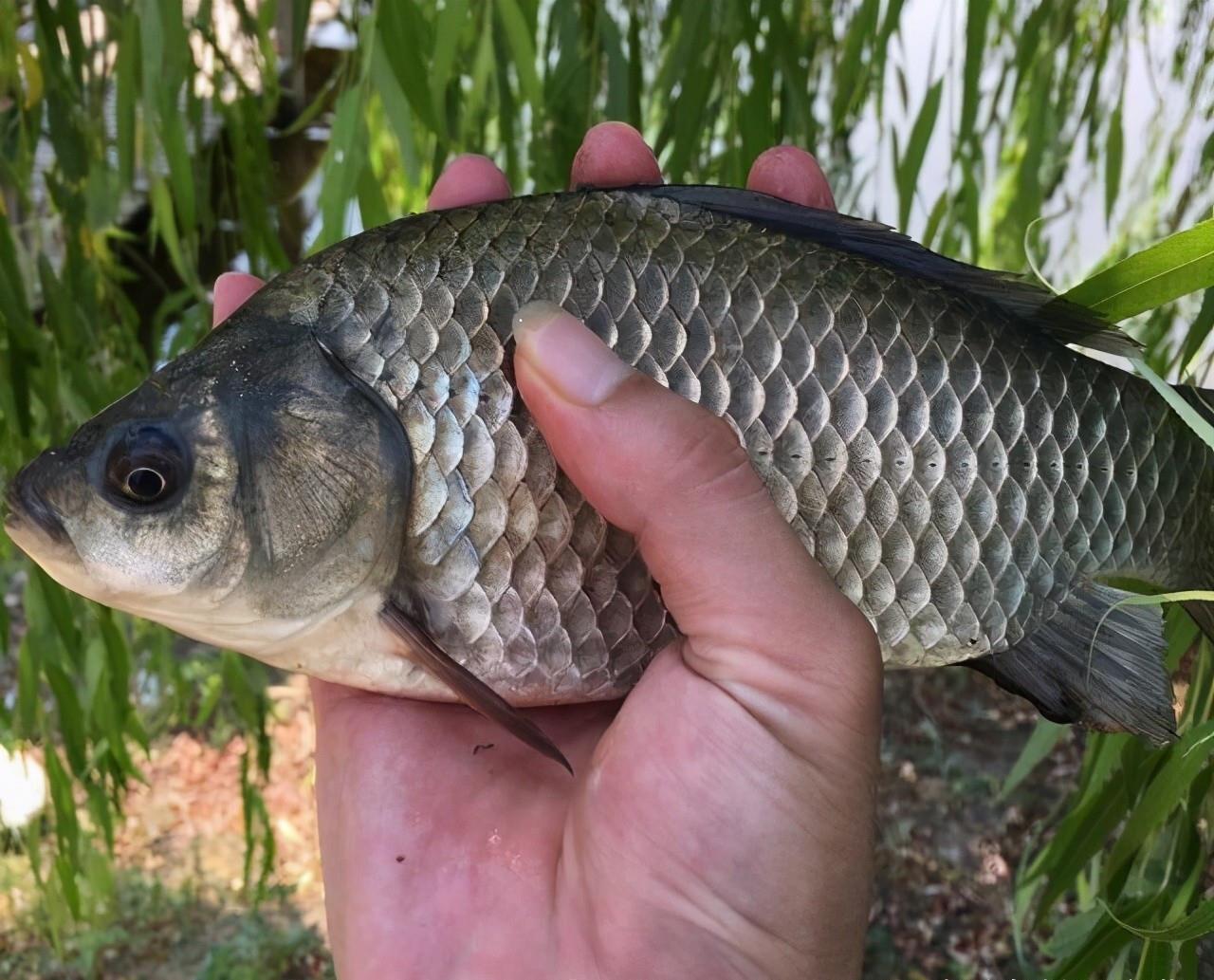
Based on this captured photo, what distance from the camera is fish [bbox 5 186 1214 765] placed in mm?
1110

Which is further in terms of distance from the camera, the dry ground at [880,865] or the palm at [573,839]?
the dry ground at [880,865]

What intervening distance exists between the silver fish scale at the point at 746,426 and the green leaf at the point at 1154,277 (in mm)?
157

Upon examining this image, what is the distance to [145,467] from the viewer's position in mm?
1075

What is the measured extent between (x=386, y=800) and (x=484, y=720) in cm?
17

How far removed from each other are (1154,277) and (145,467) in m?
1.10

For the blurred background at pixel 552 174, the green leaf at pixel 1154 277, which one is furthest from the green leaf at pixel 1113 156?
the green leaf at pixel 1154 277

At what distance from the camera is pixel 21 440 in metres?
1.78

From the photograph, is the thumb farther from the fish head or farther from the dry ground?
the dry ground

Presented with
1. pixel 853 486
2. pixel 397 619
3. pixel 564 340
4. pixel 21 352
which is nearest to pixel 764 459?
pixel 853 486

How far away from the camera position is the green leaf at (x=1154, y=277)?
3.30 ft

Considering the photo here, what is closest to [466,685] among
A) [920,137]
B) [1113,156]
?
[920,137]

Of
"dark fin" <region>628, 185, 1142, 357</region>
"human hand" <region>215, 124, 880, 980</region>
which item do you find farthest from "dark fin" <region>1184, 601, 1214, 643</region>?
"human hand" <region>215, 124, 880, 980</region>

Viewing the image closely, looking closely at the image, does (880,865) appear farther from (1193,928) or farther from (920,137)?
(920,137)

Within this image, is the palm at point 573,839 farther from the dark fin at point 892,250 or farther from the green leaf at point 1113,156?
the green leaf at point 1113,156
